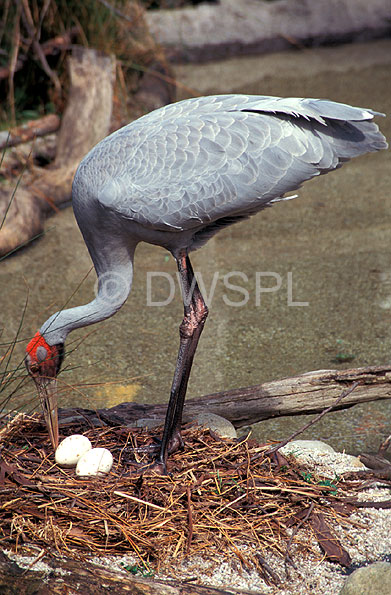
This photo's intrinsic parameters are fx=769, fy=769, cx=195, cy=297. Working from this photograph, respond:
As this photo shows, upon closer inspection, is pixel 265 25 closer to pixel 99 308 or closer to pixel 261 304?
pixel 261 304

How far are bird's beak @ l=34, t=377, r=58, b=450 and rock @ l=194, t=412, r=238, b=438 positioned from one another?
58 cm

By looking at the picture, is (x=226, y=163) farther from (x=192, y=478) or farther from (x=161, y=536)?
(x=161, y=536)

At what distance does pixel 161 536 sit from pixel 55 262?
116 inches

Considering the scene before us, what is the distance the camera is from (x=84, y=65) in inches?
251

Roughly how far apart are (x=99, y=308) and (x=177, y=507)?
798mm

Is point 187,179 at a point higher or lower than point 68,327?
higher

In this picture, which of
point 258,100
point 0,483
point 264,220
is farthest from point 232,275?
point 0,483

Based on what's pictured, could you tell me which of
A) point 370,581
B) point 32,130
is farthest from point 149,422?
point 32,130

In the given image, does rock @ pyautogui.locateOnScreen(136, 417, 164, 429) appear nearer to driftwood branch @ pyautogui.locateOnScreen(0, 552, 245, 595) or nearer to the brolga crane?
the brolga crane

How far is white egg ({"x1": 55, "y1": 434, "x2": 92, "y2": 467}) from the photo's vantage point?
2740mm

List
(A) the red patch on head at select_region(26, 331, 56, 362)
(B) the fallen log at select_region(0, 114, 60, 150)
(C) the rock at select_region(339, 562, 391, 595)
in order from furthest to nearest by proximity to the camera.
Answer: (B) the fallen log at select_region(0, 114, 60, 150) → (A) the red patch on head at select_region(26, 331, 56, 362) → (C) the rock at select_region(339, 562, 391, 595)

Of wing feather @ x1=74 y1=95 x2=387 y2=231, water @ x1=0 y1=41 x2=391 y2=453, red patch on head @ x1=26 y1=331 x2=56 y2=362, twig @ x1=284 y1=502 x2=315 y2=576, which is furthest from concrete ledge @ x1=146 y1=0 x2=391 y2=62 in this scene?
twig @ x1=284 y1=502 x2=315 y2=576

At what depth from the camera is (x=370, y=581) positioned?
2.16 m

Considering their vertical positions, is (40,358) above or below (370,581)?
above
